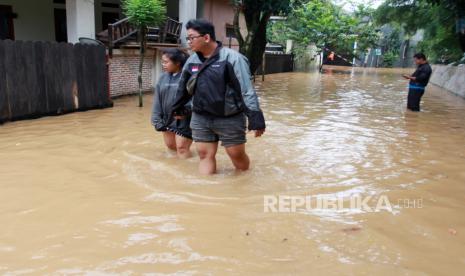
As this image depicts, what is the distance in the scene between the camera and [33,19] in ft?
44.4

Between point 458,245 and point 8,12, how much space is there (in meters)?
13.3

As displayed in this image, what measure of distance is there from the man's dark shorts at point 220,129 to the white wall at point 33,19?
10847mm

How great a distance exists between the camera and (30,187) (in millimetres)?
4375

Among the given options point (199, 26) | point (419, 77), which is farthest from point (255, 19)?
point (199, 26)

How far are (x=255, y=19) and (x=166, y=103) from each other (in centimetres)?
1141

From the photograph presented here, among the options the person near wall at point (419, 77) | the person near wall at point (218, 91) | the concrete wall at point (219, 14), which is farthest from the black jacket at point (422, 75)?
the concrete wall at point (219, 14)

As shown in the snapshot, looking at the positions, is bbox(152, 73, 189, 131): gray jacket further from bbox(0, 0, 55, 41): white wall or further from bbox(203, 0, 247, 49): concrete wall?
bbox(203, 0, 247, 49): concrete wall

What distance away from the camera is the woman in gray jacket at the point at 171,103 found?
528 cm

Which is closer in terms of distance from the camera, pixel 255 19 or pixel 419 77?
pixel 419 77

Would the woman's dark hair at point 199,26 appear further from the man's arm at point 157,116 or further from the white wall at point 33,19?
the white wall at point 33,19

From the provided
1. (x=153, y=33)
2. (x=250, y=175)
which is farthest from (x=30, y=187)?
(x=153, y=33)

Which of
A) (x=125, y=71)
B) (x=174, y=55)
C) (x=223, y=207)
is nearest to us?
(x=223, y=207)

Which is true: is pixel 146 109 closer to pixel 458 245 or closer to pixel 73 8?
pixel 73 8

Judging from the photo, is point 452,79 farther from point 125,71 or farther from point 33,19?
point 33,19
